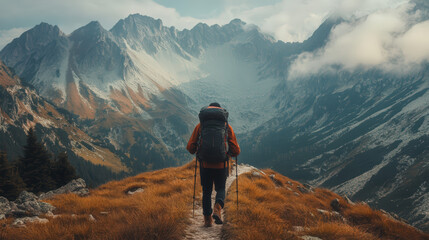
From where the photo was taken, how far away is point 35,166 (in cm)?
3931

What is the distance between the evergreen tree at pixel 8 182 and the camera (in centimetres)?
3127

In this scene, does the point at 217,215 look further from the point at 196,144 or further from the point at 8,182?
the point at 8,182

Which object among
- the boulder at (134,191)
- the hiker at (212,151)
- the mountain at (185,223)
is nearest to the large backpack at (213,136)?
the hiker at (212,151)

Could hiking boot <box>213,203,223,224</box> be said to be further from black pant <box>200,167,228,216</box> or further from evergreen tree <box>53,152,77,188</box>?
evergreen tree <box>53,152,77,188</box>

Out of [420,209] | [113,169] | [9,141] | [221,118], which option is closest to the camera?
[221,118]

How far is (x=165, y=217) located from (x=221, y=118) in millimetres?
3406

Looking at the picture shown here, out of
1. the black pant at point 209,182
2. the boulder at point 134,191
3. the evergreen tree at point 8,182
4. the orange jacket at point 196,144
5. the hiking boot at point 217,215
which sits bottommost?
the evergreen tree at point 8,182

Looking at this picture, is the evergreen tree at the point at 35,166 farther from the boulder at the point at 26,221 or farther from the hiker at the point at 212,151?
the hiker at the point at 212,151

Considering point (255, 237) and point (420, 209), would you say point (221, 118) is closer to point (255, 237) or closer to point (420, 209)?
point (255, 237)

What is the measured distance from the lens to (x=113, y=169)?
197 metres

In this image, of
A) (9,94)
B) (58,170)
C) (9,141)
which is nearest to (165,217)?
(58,170)

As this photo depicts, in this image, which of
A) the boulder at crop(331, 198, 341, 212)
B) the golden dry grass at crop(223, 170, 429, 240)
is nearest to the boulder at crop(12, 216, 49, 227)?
the golden dry grass at crop(223, 170, 429, 240)

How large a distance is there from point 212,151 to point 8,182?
121 ft

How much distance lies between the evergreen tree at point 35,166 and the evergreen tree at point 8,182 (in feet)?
16.1
